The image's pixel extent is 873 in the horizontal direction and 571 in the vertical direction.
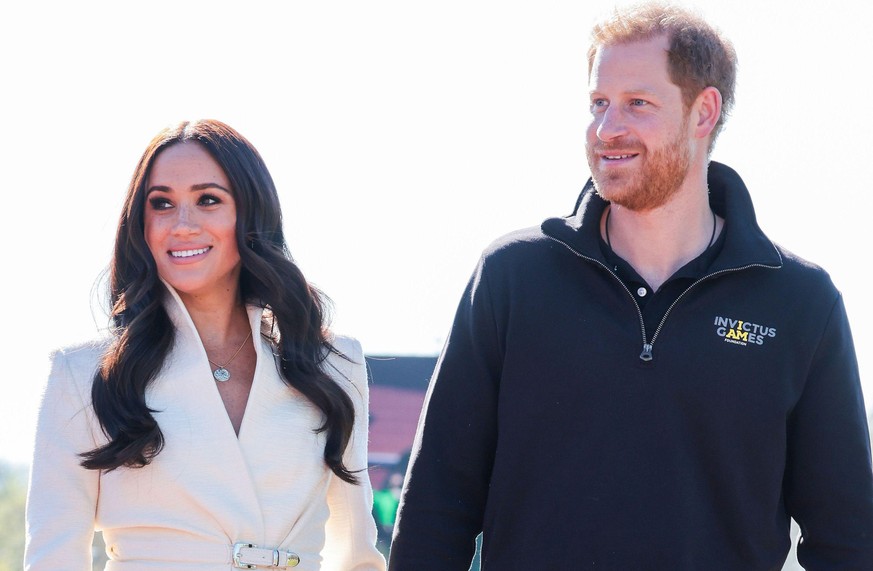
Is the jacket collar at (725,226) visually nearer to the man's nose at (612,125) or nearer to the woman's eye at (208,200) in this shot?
the man's nose at (612,125)

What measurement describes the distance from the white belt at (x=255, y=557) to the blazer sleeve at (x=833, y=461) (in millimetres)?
1458

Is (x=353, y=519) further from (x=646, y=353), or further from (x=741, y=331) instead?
(x=741, y=331)

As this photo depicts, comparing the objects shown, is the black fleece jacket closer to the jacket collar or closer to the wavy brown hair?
the jacket collar

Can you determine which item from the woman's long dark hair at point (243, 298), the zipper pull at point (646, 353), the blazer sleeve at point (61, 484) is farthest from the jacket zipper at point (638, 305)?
the blazer sleeve at point (61, 484)

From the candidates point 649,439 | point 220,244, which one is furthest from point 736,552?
point 220,244

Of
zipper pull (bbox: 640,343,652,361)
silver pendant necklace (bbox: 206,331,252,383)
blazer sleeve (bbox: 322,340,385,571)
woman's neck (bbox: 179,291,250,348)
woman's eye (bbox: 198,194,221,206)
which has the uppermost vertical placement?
woman's eye (bbox: 198,194,221,206)

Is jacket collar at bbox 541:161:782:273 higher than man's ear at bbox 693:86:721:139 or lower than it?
lower

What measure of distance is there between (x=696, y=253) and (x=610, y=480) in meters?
0.71

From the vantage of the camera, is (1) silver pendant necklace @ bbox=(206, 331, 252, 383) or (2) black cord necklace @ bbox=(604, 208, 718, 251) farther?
(1) silver pendant necklace @ bbox=(206, 331, 252, 383)

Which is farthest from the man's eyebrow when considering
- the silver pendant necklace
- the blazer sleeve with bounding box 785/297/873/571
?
the blazer sleeve with bounding box 785/297/873/571

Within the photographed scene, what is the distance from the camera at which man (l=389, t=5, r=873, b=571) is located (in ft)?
11.8

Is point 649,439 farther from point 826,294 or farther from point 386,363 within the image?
point 386,363

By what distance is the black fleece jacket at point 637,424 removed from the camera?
3594 millimetres

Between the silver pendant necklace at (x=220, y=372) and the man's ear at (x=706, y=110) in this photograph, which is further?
the silver pendant necklace at (x=220, y=372)
